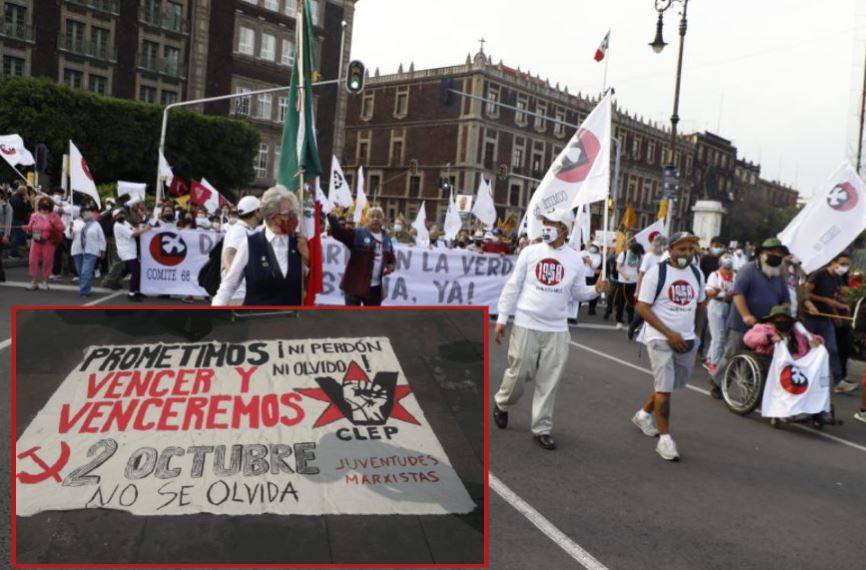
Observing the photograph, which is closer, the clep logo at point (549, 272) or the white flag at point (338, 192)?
the clep logo at point (549, 272)

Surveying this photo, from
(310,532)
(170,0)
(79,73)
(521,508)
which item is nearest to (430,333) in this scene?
(310,532)

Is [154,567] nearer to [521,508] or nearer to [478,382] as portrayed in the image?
[478,382]

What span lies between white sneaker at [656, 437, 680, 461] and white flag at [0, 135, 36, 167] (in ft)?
53.5

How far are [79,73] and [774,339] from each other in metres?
43.0

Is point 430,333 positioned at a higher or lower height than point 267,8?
lower

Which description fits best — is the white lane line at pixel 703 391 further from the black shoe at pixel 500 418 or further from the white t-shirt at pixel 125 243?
the white t-shirt at pixel 125 243

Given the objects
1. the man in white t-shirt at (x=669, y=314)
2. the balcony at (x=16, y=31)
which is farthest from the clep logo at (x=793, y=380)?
the balcony at (x=16, y=31)

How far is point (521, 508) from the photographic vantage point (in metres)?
4.40

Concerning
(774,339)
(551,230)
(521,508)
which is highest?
(551,230)

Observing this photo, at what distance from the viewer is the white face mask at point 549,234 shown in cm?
578

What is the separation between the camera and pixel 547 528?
13.5 feet

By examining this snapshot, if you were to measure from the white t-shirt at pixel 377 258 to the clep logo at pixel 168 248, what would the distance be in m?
6.66

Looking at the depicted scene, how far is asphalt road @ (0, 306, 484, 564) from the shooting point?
1.99 meters

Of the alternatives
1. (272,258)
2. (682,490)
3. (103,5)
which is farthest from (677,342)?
(103,5)
